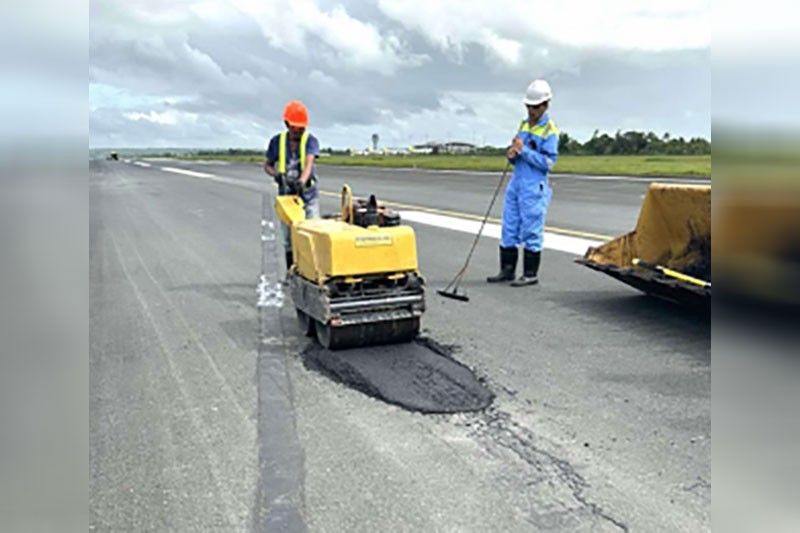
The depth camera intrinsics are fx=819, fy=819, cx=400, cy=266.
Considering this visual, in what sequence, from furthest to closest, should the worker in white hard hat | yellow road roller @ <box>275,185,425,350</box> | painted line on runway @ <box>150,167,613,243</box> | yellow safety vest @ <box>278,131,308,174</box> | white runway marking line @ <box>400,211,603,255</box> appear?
painted line on runway @ <box>150,167,613,243</box> < white runway marking line @ <box>400,211,603,255</box> < the worker in white hard hat < yellow safety vest @ <box>278,131,308,174</box> < yellow road roller @ <box>275,185,425,350</box>

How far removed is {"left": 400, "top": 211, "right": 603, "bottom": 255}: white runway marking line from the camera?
11.6 meters

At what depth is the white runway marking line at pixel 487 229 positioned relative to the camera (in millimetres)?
11641

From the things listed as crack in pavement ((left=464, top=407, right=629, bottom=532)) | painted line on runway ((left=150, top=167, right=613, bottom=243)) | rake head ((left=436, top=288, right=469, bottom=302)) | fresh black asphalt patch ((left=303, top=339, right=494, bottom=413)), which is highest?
painted line on runway ((left=150, top=167, right=613, bottom=243))

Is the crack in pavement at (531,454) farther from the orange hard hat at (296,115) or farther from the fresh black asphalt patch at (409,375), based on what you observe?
the orange hard hat at (296,115)

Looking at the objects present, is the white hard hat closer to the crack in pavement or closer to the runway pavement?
the runway pavement

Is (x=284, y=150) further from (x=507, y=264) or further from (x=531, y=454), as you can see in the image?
(x=531, y=454)

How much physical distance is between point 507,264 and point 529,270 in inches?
10.6

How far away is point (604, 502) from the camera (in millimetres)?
3545

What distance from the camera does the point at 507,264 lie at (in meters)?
8.98

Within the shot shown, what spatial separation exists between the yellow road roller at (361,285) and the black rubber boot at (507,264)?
302cm

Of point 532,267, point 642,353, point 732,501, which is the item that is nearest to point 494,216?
point 532,267

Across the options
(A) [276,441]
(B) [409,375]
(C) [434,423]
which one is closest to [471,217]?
(B) [409,375]

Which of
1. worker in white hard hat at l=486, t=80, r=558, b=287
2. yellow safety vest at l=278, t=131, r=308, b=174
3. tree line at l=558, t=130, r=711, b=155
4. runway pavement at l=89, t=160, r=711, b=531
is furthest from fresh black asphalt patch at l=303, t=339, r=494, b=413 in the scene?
tree line at l=558, t=130, r=711, b=155

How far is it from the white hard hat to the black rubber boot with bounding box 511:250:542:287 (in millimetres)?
1592
